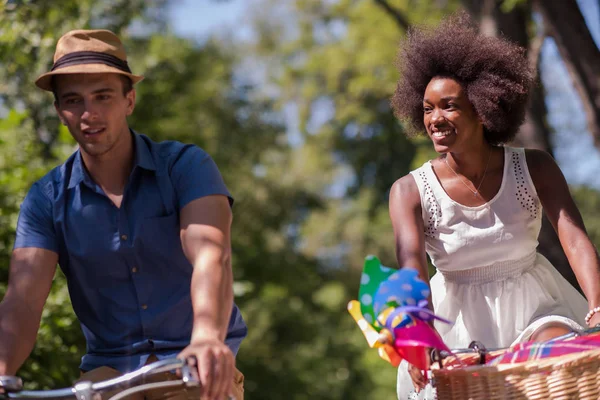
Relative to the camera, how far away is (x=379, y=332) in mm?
3311

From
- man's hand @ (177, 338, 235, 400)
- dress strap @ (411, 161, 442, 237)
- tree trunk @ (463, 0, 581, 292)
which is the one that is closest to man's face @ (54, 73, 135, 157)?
man's hand @ (177, 338, 235, 400)

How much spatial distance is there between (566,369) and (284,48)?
1166 inches

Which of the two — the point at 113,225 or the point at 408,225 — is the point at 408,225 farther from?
the point at 113,225

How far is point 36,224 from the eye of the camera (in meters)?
3.70

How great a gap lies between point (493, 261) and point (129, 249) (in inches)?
65.0

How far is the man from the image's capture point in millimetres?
3588

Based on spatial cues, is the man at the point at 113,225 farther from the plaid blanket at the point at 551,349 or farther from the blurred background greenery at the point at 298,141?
the blurred background greenery at the point at 298,141

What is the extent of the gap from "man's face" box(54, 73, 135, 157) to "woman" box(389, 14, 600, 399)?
130cm

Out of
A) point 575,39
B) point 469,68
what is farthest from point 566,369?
point 575,39

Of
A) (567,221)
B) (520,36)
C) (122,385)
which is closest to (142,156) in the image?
(122,385)

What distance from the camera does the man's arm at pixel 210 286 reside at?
2.93 meters

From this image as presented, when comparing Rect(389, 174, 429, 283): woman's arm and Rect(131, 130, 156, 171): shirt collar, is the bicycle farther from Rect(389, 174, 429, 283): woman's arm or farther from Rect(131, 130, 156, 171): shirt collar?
Rect(389, 174, 429, 283): woman's arm

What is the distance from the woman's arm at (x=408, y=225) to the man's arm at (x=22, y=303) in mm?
1403

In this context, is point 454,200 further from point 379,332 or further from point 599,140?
point 599,140
